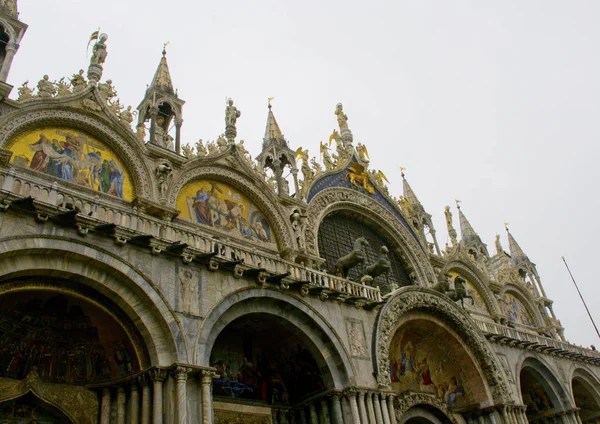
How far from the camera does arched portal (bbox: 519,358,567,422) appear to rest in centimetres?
2273

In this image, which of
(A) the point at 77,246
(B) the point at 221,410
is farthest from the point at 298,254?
(A) the point at 77,246

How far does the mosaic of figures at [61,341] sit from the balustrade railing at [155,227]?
6.81 feet

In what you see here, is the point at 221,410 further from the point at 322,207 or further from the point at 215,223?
the point at 322,207

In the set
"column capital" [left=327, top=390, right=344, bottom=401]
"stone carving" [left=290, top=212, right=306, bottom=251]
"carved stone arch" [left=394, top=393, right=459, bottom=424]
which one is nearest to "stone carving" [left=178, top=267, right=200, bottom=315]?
"column capital" [left=327, top=390, right=344, bottom=401]

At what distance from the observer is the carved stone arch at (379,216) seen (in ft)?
72.8

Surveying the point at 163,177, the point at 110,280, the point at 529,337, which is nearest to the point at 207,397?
the point at 110,280

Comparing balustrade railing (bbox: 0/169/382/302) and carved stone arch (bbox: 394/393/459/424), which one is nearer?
balustrade railing (bbox: 0/169/382/302)

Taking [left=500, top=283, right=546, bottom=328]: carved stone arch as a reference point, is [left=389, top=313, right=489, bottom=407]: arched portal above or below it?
below

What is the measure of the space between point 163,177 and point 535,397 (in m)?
18.7

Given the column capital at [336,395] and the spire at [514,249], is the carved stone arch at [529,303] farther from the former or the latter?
the column capital at [336,395]

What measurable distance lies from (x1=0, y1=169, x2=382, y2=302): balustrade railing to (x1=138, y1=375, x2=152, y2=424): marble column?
3.16 meters

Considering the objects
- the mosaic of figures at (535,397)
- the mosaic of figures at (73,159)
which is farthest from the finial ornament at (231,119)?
the mosaic of figures at (535,397)

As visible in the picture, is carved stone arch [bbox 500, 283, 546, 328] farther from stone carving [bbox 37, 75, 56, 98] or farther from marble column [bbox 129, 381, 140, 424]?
stone carving [bbox 37, 75, 56, 98]

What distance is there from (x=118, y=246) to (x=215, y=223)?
5.83 metres
